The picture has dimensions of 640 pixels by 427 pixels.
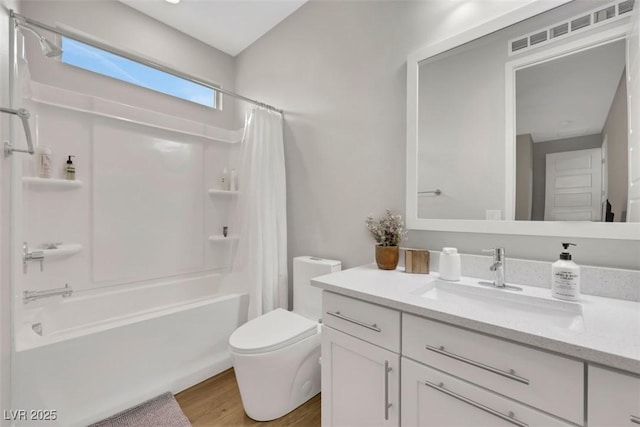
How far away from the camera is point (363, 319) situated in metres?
1.09

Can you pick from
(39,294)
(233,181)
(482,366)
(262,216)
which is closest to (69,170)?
(39,294)

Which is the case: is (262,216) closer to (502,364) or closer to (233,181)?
(233,181)

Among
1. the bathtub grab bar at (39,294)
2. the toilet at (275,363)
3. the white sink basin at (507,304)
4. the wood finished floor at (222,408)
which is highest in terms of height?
the white sink basin at (507,304)

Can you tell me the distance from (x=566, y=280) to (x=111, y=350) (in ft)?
7.36

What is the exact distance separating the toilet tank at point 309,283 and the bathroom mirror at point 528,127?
647 millimetres

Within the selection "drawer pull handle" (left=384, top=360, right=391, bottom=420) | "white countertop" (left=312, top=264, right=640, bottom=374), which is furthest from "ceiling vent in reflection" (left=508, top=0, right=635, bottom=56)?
"drawer pull handle" (left=384, top=360, right=391, bottom=420)

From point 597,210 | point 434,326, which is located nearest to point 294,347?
point 434,326

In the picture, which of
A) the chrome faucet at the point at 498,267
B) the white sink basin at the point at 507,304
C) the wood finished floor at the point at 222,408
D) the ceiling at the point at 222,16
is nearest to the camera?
the white sink basin at the point at 507,304

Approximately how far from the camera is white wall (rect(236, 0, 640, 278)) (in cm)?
144

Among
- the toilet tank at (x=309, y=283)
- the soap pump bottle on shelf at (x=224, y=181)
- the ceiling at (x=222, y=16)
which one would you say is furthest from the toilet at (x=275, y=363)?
the ceiling at (x=222, y=16)

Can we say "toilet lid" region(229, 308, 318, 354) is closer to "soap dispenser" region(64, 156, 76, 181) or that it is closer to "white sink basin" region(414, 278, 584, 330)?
"white sink basin" region(414, 278, 584, 330)

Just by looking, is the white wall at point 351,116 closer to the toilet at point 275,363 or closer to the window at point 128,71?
the toilet at point 275,363

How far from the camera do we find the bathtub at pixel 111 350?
1340mm

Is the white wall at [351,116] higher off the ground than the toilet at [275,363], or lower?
higher
